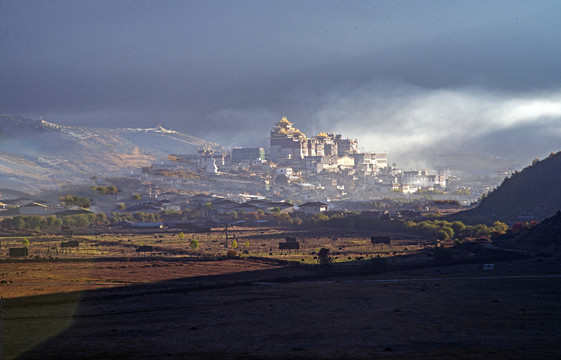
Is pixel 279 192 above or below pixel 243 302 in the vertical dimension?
above

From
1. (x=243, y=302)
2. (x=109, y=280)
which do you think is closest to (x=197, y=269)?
(x=109, y=280)

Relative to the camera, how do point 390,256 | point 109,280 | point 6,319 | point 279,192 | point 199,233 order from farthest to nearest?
point 279,192 → point 199,233 → point 390,256 → point 109,280 → point 6,319

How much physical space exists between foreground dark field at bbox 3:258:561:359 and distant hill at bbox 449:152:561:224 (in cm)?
5032

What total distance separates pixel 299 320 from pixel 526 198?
7559 cm

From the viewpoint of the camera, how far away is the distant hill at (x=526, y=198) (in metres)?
93.9

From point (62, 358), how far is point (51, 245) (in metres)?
51.8

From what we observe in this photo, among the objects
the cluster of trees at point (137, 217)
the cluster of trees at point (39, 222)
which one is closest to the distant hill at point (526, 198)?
the cluster of trees at point (137, 217)

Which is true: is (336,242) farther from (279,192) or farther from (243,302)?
(279,192)

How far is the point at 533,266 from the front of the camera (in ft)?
162

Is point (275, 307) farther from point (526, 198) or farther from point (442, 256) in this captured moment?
point (526, 198)

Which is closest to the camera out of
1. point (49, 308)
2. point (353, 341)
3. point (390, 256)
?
point (353, 341)

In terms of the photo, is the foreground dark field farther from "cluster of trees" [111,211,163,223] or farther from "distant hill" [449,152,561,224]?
"cluster of trees" [111,211,163,223]

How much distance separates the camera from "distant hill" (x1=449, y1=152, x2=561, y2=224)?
308ft

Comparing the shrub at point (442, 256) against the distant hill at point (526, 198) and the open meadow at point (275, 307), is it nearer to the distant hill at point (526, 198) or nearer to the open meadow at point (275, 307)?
the open meadow at point (275, 307)
